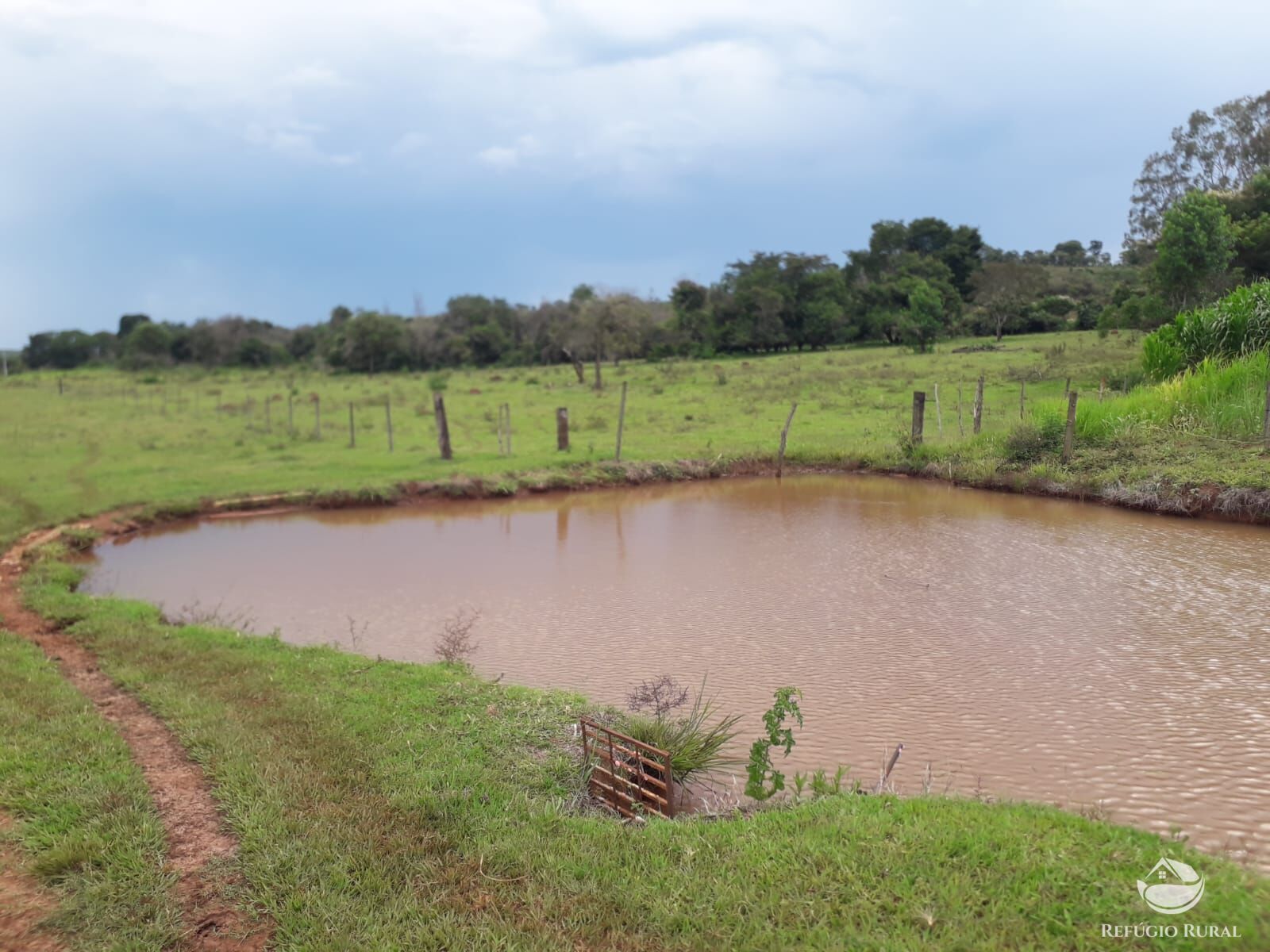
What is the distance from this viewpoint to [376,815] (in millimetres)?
4285

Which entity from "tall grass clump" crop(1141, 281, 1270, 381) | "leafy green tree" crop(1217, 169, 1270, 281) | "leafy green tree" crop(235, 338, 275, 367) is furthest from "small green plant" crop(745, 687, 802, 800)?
"leafy green tree" crop(235, 338, 275, 367)

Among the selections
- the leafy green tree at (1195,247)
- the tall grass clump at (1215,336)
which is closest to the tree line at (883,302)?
the leafy green tree at (1195,247)

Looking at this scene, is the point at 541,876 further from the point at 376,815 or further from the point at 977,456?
the point at 977,456

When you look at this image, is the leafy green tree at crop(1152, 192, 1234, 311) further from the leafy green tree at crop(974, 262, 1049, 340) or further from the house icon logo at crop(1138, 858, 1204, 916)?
the house icon logo at crop(1138, 858, 1204, 916)

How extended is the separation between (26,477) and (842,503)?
1611 centimetres

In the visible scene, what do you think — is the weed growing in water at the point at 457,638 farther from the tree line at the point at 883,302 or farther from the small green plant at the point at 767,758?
the tree line at the point at 883,302

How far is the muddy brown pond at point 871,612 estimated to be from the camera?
5.65m

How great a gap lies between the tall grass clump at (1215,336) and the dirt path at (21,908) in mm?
19211

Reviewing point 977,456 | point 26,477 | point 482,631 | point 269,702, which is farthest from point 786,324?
point 269,702

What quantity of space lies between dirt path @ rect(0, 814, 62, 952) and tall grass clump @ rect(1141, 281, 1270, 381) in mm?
19211

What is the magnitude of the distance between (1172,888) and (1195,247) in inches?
1102

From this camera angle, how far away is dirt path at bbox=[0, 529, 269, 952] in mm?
3604

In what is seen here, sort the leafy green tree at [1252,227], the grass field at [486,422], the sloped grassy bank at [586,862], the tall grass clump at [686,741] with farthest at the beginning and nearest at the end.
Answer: the leafy green tree at [1252,227] → the grass field at [486,422] → the tall grass clump at [686,741] → the sloped grassy bank at [586,862]

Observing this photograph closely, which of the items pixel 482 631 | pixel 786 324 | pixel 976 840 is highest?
pixel 786 324
